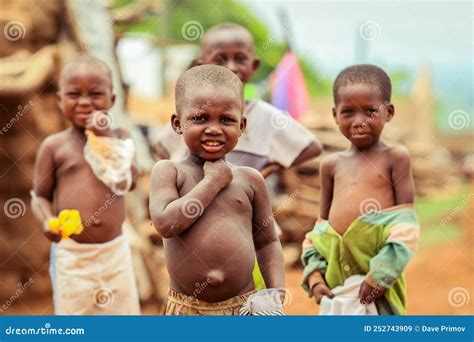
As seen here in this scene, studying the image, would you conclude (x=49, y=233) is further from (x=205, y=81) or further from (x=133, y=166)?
(x=205, y=81)

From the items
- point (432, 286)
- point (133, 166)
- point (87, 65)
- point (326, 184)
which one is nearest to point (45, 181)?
point (133, 166)

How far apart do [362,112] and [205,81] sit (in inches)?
31.5

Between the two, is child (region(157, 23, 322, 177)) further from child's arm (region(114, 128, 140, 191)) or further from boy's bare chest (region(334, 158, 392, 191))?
boy's bare chest (region(334, 158, 392, 191))

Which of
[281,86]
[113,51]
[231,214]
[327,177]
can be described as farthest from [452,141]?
[231,214]

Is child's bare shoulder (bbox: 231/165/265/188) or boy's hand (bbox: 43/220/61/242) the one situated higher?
child's bare shoulder (bbox: 231/165/265/188)

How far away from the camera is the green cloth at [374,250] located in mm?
3100

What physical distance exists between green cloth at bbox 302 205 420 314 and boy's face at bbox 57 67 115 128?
1052mm

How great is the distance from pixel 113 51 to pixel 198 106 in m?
2.24

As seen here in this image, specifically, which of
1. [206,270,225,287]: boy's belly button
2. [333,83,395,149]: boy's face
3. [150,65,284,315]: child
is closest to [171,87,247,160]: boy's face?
[150,65,284,315]: child

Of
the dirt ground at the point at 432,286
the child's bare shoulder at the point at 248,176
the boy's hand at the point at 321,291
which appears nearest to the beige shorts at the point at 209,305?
the child's bare shoulder at the point at 248,176

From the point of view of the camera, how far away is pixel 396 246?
310cm

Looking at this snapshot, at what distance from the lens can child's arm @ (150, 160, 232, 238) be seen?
252 centimetres

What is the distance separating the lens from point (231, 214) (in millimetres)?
2646

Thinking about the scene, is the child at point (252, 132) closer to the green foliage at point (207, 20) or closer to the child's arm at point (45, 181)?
the child's arm at point (45, 181)
